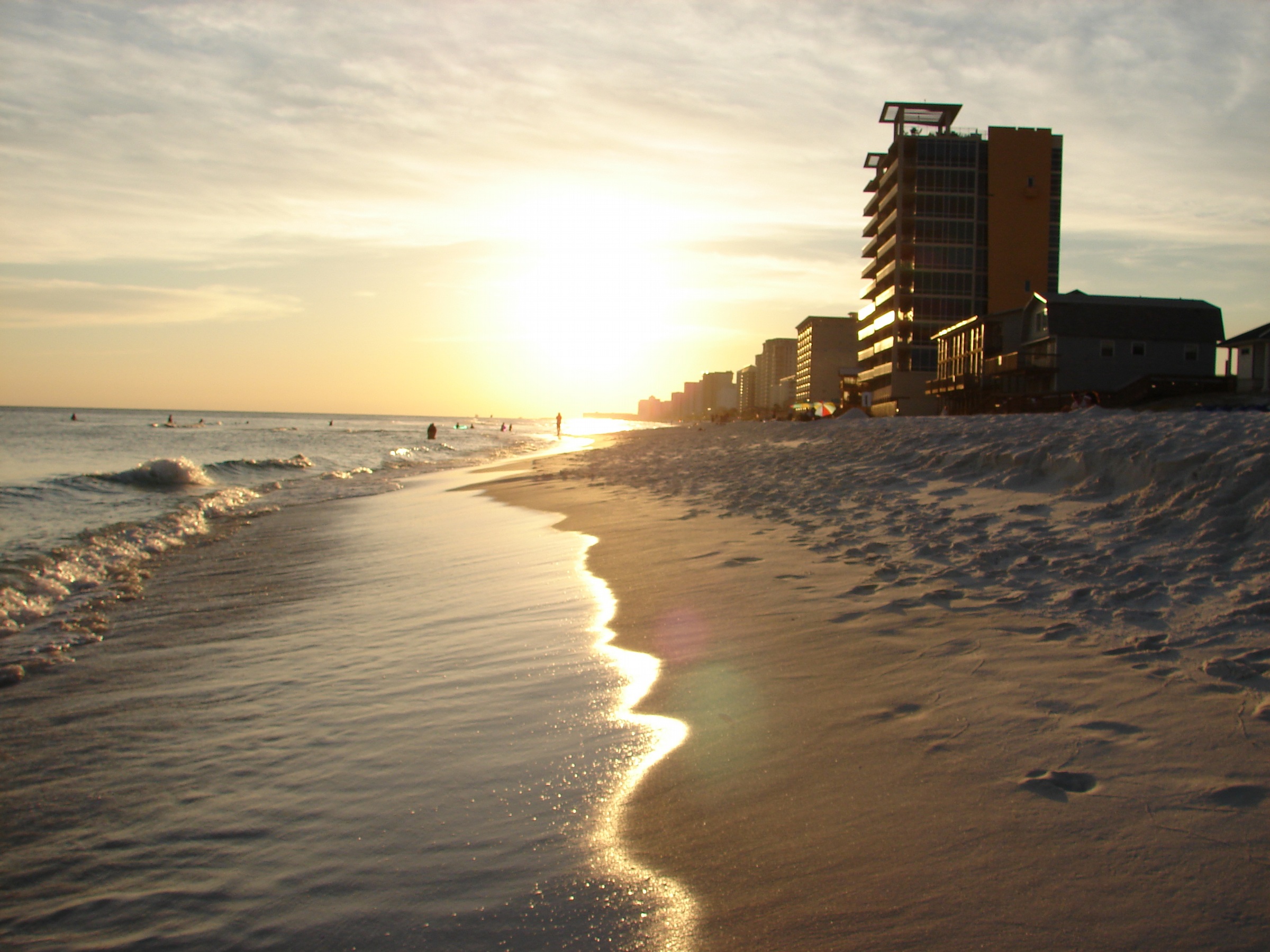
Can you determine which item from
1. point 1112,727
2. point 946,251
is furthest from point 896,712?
point 946,251

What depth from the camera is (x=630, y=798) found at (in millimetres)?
3139

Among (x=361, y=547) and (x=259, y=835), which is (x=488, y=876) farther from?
(x=361, y=547)

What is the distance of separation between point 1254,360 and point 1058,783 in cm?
3976

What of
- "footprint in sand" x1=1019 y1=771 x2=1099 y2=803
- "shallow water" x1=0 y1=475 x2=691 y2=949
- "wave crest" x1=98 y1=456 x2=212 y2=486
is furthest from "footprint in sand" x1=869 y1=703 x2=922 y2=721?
"wave crest" x1=98 y1=456 x2=212 y2=486

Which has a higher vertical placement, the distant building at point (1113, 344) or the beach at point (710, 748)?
the distant building at point (1113, 344)

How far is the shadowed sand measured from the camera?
2.27m

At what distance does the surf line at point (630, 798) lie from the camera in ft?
7.69

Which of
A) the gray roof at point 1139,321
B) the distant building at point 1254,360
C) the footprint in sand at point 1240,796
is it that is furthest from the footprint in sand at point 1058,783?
the gray roof at point 1139,321

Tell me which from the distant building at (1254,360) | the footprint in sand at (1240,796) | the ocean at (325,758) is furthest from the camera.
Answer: the distant building at (1254,360)

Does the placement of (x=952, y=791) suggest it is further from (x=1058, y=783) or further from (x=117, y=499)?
(x=117, y=499)

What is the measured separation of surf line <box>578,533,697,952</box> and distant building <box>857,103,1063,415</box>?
72.4 meters

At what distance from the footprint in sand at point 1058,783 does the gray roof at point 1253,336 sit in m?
39.0

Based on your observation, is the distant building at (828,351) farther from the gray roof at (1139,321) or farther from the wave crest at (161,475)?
the wave crest at (161,475)

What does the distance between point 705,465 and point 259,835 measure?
53.2 ft
